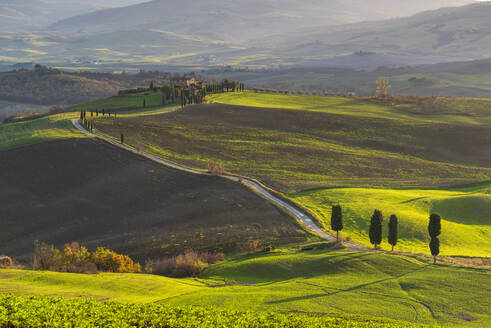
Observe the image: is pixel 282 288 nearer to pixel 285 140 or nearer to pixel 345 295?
pixel 345 295

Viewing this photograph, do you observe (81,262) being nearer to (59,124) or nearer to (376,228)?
(376,228)

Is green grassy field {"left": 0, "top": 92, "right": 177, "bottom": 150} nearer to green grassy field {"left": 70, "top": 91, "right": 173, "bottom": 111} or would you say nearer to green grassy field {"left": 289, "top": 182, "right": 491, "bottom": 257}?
green grassy field {"left": 70, "top": 91, "right": 173, "bottom": 111}

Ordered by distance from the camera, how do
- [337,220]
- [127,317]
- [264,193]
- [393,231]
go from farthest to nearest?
[264,193] → [337,220] → [393,231] → [127,317]

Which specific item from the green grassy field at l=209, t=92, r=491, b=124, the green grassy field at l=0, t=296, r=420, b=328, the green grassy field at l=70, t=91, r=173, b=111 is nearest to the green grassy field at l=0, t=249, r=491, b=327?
the green grassy field at l=0, t=296, r=420, b=328

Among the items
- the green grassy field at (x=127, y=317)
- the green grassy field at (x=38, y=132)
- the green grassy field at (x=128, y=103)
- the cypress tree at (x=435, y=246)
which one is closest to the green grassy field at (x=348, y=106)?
the green grassy field at (x=128, y=103)

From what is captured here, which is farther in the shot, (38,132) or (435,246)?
(38,132)

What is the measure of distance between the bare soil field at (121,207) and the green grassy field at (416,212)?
803 centimetres

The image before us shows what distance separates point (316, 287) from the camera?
40375 mm

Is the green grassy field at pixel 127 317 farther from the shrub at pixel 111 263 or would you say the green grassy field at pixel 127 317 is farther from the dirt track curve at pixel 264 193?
the dirt track curve at pixel 264 193

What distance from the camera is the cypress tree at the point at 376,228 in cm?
5466

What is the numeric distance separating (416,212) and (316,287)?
1366 inches

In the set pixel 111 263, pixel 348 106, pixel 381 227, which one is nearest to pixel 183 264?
pixel 111 263

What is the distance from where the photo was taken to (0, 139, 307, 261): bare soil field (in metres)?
61.4

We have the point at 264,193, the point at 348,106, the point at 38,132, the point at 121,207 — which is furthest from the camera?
the point at 348,106
